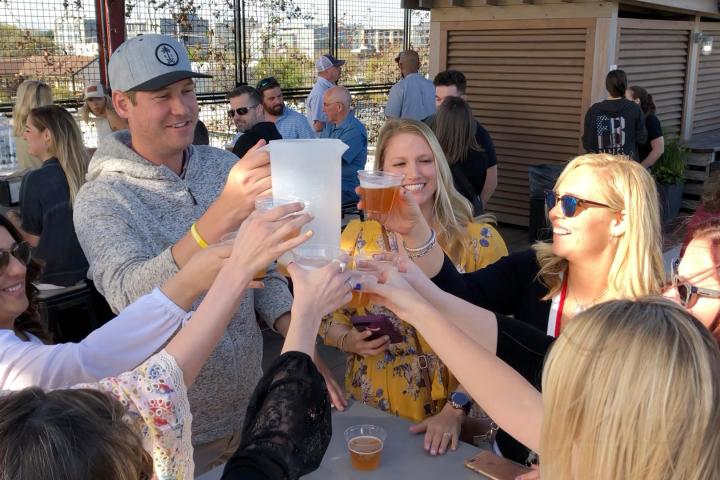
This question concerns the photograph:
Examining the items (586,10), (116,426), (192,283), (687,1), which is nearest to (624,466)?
(116,426)

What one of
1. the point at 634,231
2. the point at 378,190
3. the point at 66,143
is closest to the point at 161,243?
the point at 378,190

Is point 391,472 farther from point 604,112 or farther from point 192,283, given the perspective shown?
point 604,112

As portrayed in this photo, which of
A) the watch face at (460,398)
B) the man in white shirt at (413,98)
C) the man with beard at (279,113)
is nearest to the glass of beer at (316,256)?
the watch face at (460,398)

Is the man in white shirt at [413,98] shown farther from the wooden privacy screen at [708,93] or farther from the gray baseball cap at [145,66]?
the gray baseball cap at [145,66]

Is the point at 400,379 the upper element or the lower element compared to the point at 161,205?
lower

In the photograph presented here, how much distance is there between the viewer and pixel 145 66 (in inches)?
83.9

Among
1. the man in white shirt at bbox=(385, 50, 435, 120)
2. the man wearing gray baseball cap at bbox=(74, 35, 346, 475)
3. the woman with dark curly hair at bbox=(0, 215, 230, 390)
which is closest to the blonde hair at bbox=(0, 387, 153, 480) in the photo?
the woman with dark curly hair at bbox=(0, 215, 230, 390)

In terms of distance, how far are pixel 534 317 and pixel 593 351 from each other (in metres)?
1.39

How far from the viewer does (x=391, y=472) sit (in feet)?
6.55

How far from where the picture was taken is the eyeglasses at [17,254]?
6.19 ft

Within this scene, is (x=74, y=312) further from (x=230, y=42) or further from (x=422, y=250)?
(x=230, y=42)

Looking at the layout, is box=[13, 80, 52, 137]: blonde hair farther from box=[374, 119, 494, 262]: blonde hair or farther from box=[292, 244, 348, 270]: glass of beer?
box=[292, 244, 348, 270]: glass of beer

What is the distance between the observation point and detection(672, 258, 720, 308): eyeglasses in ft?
7.12

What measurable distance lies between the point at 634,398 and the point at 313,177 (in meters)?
0.78
